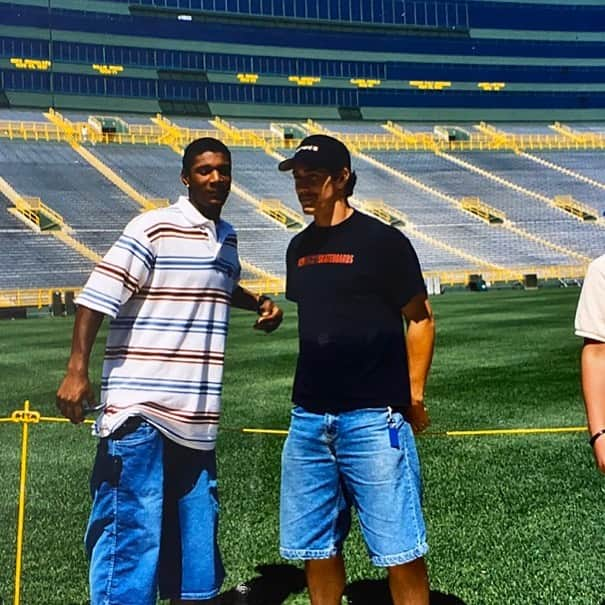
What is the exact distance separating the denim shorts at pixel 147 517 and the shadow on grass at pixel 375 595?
79 cm

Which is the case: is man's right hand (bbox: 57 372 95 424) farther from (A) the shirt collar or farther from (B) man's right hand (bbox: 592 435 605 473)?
(B) man's right hand (bbox: 592 435 605 473)

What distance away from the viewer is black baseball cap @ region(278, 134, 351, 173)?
219 cm

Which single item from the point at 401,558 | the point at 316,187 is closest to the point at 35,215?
the point at 316,187

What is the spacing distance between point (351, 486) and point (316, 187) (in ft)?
2.63

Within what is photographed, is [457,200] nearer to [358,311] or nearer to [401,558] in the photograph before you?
[358,311]

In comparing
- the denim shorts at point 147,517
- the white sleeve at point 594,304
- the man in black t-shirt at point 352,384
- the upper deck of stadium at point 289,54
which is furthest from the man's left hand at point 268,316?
the upper deck of stadium at point 289,54

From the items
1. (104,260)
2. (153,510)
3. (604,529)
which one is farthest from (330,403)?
(604,529)

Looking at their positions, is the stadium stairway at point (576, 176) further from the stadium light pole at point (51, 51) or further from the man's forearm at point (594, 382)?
the man's forearm at point (594, 382)

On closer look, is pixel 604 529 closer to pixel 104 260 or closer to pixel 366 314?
pixel 366 314

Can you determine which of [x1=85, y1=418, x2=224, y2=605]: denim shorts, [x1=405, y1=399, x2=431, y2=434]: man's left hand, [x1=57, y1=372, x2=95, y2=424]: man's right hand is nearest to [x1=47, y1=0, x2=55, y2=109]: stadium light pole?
[x1=57, y1=372, x2=95, y2=424]: man's right hand

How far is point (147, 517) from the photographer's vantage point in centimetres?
212

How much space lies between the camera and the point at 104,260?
204cm

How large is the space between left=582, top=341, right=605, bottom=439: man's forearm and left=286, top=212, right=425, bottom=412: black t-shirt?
17.6 inches

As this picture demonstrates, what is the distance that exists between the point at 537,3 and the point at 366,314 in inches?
128
